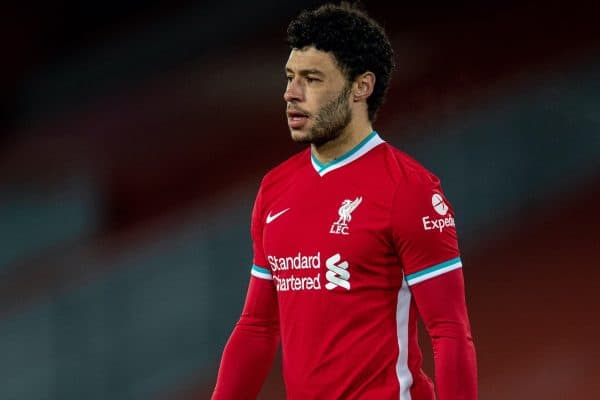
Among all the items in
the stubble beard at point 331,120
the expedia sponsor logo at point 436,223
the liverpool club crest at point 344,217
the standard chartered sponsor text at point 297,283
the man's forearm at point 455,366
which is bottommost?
the man's forearm at point 455,366

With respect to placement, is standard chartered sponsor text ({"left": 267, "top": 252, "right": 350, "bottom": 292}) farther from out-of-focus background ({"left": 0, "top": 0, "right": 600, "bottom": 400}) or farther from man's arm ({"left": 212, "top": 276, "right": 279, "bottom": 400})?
out-of-focus background ({"left": 0, "top": 0, "right": 600, "bottom": 400})

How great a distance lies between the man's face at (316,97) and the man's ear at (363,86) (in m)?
0.01

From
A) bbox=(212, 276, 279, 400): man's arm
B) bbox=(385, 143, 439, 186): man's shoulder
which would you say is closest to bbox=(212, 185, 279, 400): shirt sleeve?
bbox=(212, 276, 279, 400): man's arm

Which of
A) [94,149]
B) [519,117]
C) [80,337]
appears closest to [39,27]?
[94,149]

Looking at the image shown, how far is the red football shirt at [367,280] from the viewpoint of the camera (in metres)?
1.31

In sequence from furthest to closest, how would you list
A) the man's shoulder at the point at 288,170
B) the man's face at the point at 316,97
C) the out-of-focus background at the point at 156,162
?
the out-of-focus background at the point at 156,162 → the man's shoulder at the point at 288,170 → the man's face at the point at 316,97

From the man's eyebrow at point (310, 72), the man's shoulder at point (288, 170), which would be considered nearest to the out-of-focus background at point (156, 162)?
the man's shoulder at point (288, 170)

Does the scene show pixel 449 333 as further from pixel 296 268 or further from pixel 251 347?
pixel 251 347

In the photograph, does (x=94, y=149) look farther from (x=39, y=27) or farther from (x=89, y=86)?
(x=39, y=27)

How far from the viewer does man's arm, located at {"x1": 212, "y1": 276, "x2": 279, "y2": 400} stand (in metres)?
1.48

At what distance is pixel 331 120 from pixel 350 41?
0.12m

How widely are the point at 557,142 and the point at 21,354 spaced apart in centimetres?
186

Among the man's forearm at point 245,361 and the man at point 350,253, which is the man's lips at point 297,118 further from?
the man's forearm at point 245,361

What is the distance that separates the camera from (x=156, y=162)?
10.6ft
